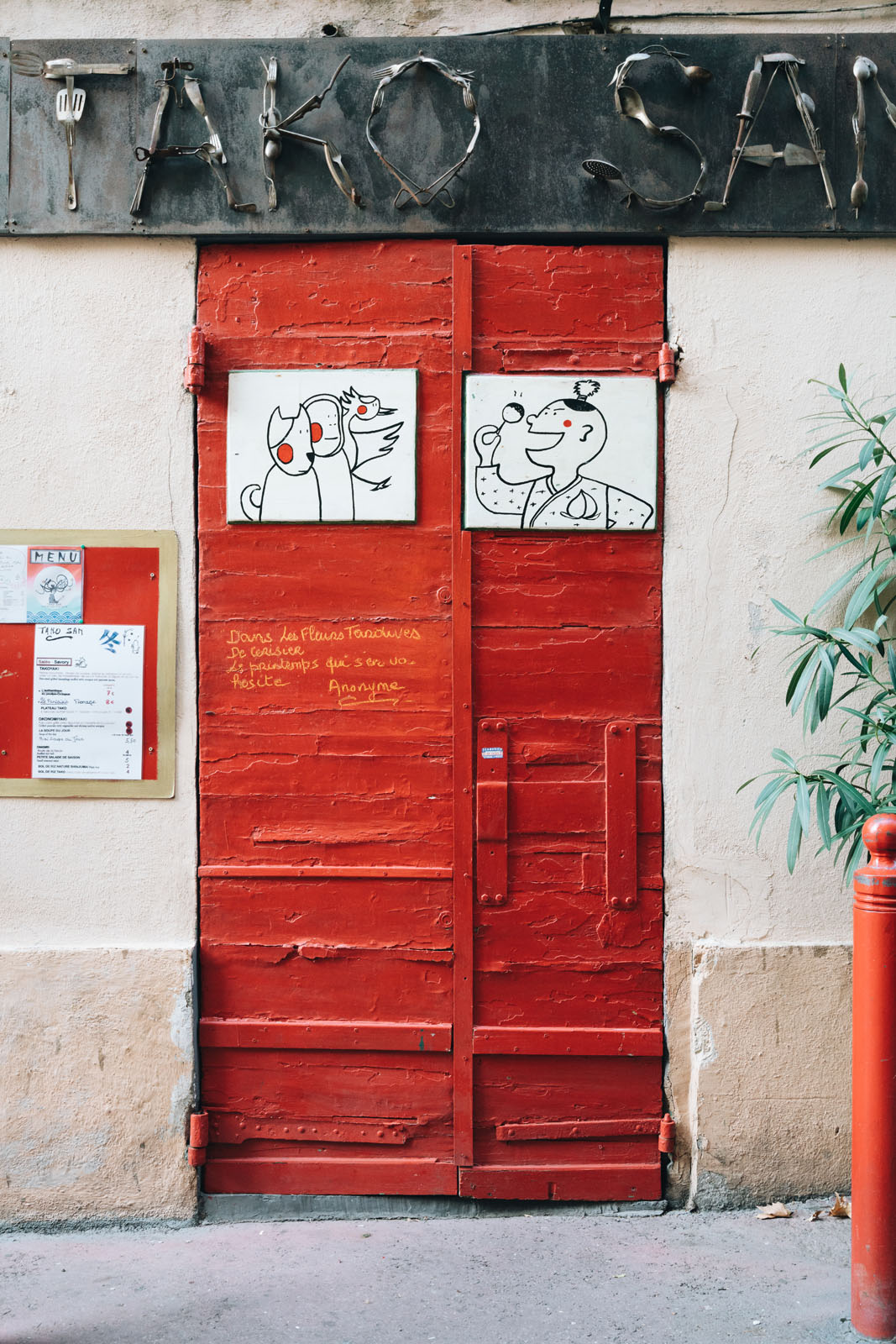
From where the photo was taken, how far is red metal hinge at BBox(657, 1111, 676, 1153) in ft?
10.6

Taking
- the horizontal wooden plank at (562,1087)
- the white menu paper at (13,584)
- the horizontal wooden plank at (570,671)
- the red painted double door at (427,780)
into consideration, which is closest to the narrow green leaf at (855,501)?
the red painted double door at (427,780)

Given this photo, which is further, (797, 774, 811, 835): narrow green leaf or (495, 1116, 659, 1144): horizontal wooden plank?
(495, 1116, 659, 1144): horizontal wooden plank

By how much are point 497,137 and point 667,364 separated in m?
0.94

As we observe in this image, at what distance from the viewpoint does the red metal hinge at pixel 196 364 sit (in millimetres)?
3238

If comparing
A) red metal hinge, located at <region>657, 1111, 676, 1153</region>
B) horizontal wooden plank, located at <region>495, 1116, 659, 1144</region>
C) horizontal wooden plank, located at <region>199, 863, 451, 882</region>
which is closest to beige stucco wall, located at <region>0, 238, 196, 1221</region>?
horizontal wooden plank, located at <region>199, 863, 451, 882</region>

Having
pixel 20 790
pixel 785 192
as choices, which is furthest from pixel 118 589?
pixel 785 192

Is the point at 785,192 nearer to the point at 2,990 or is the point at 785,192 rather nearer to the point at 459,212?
the point at 459,212

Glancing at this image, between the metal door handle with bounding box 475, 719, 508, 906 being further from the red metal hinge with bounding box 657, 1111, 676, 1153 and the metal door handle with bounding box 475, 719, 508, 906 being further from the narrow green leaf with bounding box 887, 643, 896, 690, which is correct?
the narrow green leaf with bounding box 887, 643, 896, 690

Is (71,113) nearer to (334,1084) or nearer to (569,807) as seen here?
(569,807)

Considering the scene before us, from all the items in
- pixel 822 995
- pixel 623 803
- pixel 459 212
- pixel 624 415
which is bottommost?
pixel 822 995

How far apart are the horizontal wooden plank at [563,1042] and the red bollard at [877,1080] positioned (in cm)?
83

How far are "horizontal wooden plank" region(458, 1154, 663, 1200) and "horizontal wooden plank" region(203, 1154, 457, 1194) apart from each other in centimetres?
11

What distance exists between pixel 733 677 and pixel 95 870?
2230 millimetres

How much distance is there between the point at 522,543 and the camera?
3.29m
